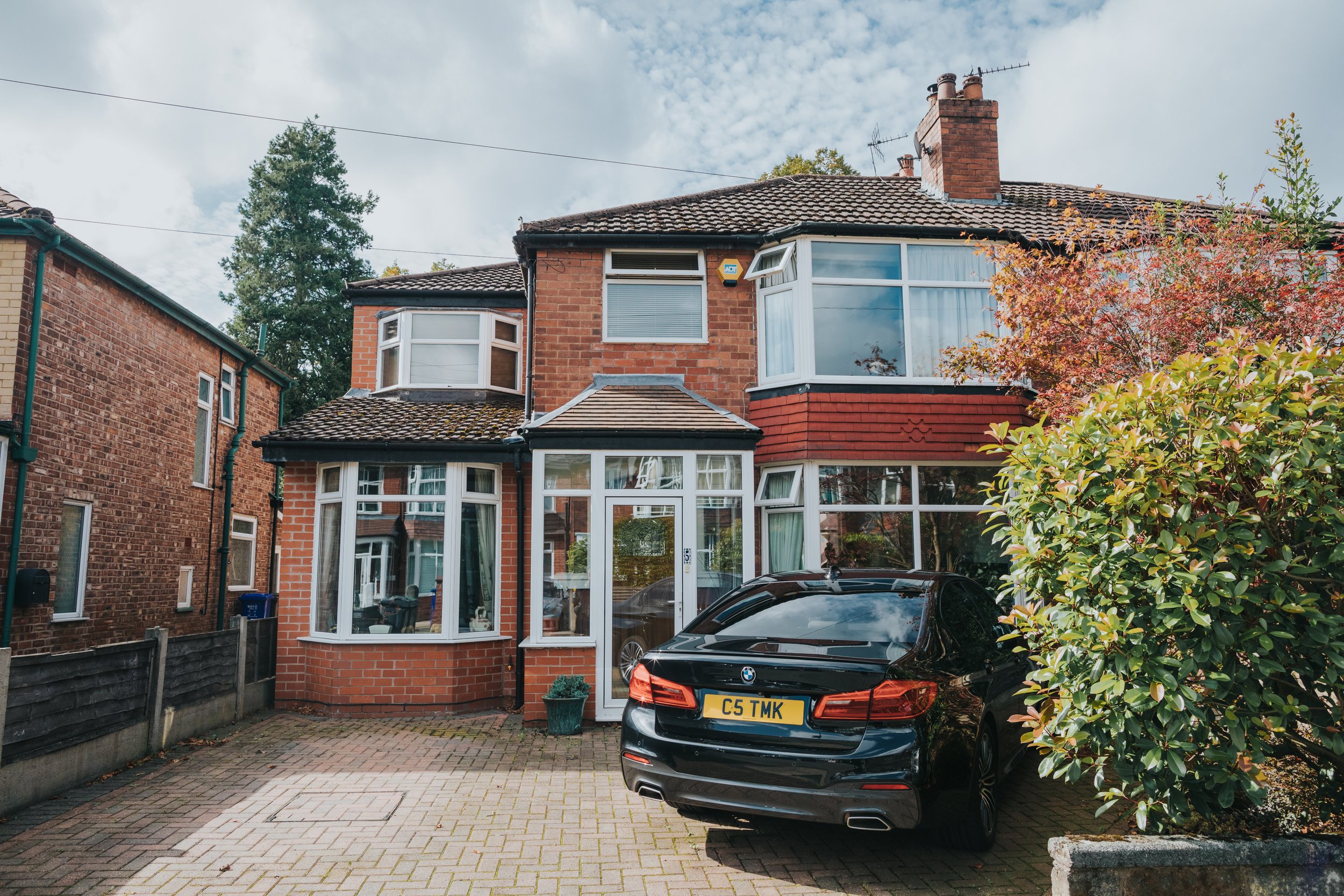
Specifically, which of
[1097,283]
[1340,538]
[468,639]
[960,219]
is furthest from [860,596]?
A: [960,219]

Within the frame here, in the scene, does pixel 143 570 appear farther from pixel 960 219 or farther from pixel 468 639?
pixel 960 219

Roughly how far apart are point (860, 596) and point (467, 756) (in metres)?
4.12

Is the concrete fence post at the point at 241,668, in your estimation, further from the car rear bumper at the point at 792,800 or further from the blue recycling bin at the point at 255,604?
the car rear bumper at the point at 792,800

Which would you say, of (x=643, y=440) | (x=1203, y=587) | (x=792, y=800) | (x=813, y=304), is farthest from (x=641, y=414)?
(x=1203, y=587)

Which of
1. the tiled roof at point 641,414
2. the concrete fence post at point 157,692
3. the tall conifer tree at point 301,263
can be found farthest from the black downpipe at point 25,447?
the tall conifer tree at point 301,263

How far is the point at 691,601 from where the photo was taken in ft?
28.3

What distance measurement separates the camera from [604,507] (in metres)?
8.73

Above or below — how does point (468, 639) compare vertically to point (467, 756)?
above

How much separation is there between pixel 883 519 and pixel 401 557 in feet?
18.5

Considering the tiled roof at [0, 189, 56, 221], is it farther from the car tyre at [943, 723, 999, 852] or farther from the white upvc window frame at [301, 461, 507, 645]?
the car tyre at [943, 723, 999, 852]

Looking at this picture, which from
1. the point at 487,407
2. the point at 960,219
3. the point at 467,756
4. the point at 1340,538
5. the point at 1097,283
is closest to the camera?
the point at 1340,538

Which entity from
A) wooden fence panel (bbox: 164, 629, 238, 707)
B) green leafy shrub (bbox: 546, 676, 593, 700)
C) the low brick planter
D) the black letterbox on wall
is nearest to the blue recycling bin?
the black letterbox on wall

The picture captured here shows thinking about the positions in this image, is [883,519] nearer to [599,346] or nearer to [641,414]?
[641,414]

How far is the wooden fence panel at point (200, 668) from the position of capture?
7.43 meters
